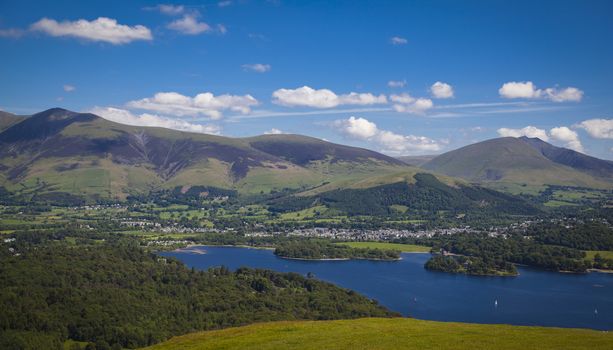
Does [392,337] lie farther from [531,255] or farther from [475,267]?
[531,255]

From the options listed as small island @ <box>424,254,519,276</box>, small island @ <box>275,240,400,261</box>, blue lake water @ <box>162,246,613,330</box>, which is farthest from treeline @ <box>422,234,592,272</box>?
small island @ <box>275,240,400,261</box>

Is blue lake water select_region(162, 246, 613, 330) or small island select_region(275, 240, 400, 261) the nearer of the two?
blue lake water select_region(162, 246, 613, 330)

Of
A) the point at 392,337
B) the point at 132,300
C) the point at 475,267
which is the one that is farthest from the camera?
the point at 475,267

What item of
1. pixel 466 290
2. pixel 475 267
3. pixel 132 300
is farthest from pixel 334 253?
pixel 132 300

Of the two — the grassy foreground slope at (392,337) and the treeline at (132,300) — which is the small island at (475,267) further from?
the grassy foreground slope at (392,337)

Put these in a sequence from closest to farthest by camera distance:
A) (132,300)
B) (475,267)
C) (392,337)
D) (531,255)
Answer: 1. (392,337)
2. (132,300)
3. (475,267)
4. (531,255)

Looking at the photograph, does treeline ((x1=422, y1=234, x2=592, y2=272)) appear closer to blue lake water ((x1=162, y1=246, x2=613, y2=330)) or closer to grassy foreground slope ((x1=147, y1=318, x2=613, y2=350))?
blue lake water ((x1=162, y1=246, x2=613, y2=330))
